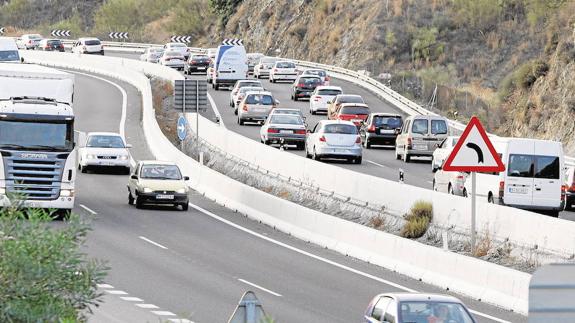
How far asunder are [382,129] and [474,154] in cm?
3137

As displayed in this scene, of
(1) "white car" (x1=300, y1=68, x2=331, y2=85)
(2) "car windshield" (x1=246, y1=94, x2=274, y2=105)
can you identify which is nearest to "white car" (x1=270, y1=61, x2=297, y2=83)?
(1) "white car" (x1=300, y1=68, x2=331, y2=85)

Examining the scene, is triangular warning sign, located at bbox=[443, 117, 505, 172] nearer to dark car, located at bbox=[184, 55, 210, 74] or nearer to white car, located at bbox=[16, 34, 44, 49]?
dark car, located at bbox=[184, 55, 210, 74]

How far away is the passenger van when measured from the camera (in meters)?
Answer: 49.2

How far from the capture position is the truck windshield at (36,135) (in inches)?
1296

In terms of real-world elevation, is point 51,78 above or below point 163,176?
above

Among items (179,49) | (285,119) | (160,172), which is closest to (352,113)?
(285,119)

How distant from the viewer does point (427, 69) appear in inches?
3551

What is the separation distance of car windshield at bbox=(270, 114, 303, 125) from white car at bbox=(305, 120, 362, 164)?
14.5 ft

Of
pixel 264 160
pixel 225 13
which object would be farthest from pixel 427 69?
pixel 264 160

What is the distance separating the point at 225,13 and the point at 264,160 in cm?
7845

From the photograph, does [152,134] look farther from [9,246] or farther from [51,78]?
[9,246]

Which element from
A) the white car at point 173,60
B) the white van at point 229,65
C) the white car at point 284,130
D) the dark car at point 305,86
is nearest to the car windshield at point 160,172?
the white car at point 284,130

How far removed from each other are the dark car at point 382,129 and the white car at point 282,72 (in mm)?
32025

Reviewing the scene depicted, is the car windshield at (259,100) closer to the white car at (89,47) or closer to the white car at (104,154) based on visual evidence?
the white car at (104,154)
